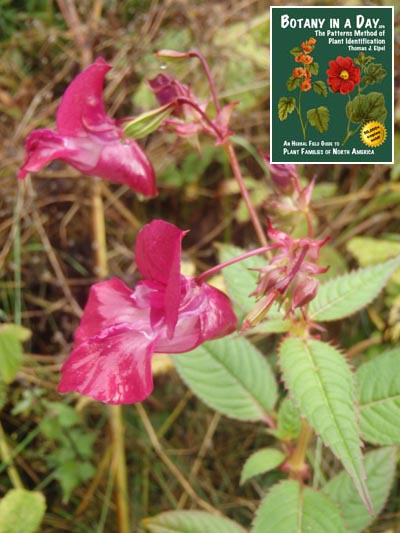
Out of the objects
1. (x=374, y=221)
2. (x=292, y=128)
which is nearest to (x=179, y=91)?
(x=292, y=128)

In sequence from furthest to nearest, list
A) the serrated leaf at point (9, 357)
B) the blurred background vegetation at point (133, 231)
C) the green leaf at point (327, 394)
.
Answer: the blurred background vegetation at point (133, 231) → the serrated leaf at point (9, 357) → the green leaf at point (327, 394)

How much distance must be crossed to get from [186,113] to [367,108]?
9.7 inches

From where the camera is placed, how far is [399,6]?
1.03 meters

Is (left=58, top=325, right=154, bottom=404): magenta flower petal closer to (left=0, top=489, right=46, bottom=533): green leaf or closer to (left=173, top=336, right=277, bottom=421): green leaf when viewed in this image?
(left=173, top=336, right=277, bottom=421): green leaf

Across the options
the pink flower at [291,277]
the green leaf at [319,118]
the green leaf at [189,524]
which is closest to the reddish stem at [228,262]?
the pink flower at [291,277]

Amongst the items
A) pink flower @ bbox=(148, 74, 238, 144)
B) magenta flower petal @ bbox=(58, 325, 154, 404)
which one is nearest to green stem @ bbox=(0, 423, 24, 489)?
magenta flower petal @ bbox=(58, 325, 154, 404)

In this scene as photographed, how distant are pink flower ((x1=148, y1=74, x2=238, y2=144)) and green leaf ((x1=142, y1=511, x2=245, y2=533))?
53 centimetres

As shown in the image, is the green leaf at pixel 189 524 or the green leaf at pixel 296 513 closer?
the green leaf at pixel 296 513

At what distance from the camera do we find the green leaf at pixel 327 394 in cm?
61

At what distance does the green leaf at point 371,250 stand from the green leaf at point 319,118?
1.59 ft

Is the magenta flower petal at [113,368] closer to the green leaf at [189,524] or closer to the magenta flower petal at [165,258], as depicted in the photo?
the magenta flower petal at [165,258]

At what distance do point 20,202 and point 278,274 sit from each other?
2.99 ft

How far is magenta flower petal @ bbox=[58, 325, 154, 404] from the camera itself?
634mm

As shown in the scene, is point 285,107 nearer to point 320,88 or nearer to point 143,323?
point 320,88
